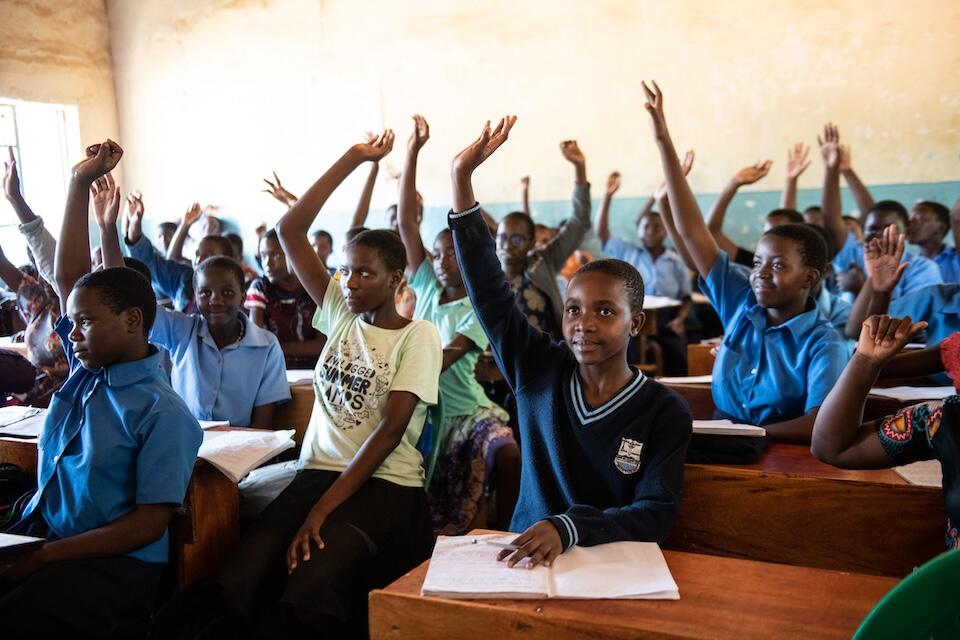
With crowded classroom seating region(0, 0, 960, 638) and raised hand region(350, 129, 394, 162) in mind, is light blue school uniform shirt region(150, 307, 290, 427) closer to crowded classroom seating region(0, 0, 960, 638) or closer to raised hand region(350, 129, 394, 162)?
crowded classroom seating region(0, 0, 960, 638)

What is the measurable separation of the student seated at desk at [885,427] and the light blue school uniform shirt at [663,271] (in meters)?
4.39

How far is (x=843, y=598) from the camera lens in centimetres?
137

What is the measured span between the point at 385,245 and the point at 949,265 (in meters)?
3.31

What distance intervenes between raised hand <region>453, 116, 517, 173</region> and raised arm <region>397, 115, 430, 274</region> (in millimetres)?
953

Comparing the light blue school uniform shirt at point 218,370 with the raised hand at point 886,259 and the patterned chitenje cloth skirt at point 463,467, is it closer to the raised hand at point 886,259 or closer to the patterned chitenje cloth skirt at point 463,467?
the patterned chitenje cloth skirt at point 463,467

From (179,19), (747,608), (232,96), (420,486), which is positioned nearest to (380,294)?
(420,486)

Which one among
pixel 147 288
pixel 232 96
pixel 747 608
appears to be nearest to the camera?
pixel 747 608

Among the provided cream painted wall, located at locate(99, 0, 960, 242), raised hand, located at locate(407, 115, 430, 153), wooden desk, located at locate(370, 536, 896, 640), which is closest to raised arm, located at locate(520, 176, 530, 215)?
cream painted wall, located at locate(99, 0, 960, 242)

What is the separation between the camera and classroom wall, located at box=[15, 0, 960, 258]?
6.05 metres

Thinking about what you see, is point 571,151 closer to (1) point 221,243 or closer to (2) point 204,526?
(1) point 221,243

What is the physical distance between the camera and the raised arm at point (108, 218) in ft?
9.11

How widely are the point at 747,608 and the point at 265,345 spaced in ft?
6.50

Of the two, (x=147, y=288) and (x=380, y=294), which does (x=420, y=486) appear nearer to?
(x=380, y=294)

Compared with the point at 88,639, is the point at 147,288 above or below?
above
